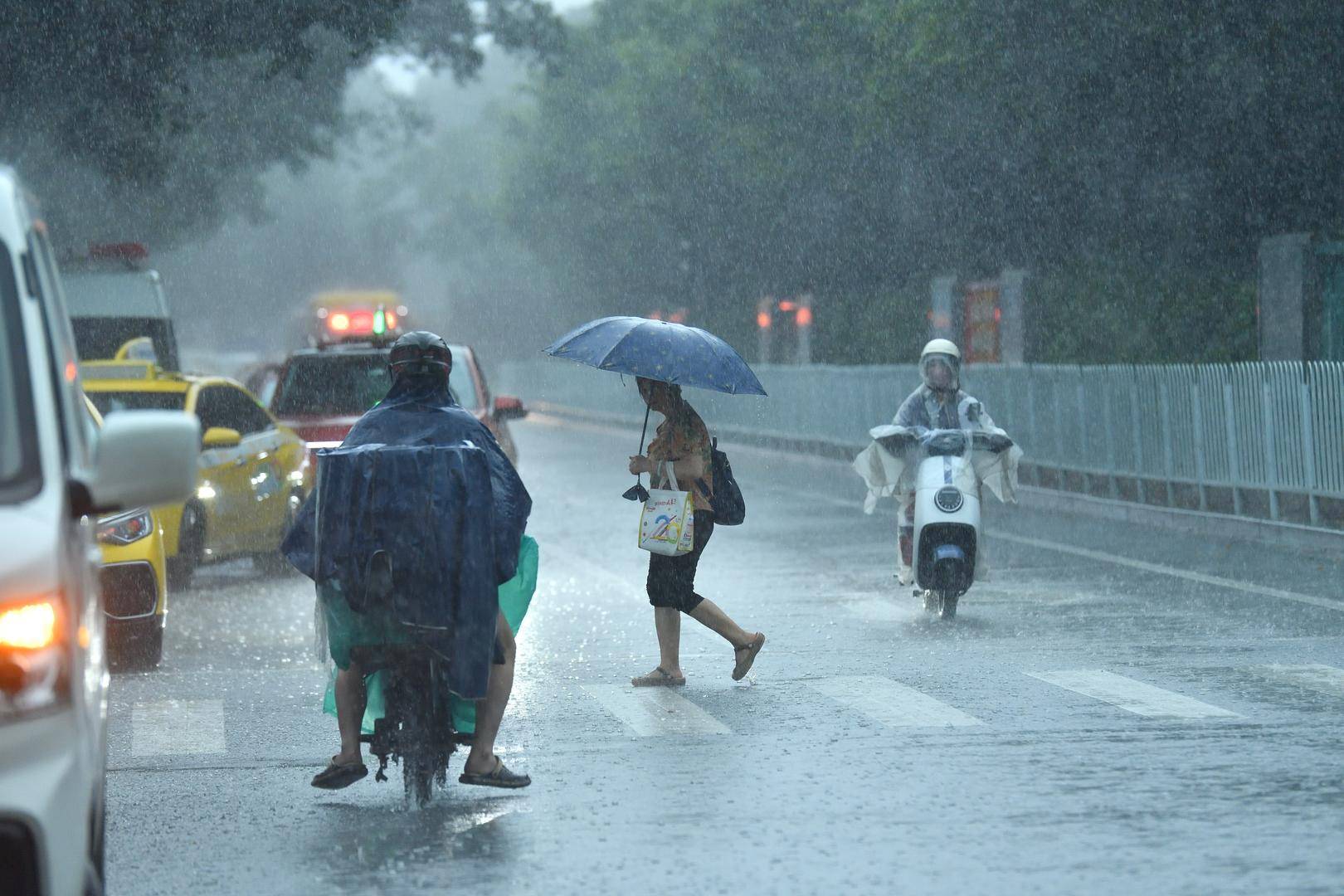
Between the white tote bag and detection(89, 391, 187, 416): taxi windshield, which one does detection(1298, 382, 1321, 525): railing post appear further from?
the white tote bag

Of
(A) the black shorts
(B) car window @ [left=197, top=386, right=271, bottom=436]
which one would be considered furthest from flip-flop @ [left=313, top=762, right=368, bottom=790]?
(B) car window @ [left=197, top=386, right=271, bottom=436]

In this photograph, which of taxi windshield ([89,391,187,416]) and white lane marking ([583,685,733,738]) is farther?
taxi windshield ([89,391,187,416])

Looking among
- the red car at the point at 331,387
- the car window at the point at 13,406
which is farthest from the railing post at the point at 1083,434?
the car window at the point at 13,406

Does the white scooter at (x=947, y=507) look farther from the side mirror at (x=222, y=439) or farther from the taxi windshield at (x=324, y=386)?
the taxi windshield at (x=324, y=386)

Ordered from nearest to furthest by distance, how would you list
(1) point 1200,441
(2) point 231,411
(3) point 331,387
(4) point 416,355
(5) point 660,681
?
(4) point 416,355
(5) point 660,681
(2) point 231,411
(3) point 331,387
(1) point 1200,441

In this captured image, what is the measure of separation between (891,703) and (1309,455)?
10.2 meters

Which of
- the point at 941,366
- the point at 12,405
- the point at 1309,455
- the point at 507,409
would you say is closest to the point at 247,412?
the point at 507,409

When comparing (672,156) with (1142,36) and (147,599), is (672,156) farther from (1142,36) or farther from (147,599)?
(147,599)

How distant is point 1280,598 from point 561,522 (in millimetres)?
8595

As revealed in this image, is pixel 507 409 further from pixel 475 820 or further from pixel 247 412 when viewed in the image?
pixel 475 820

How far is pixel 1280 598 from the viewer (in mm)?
14125

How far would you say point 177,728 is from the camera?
9.64m

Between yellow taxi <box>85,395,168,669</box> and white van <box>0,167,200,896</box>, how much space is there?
19.2 ft

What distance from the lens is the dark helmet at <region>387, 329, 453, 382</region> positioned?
7.55 meters
